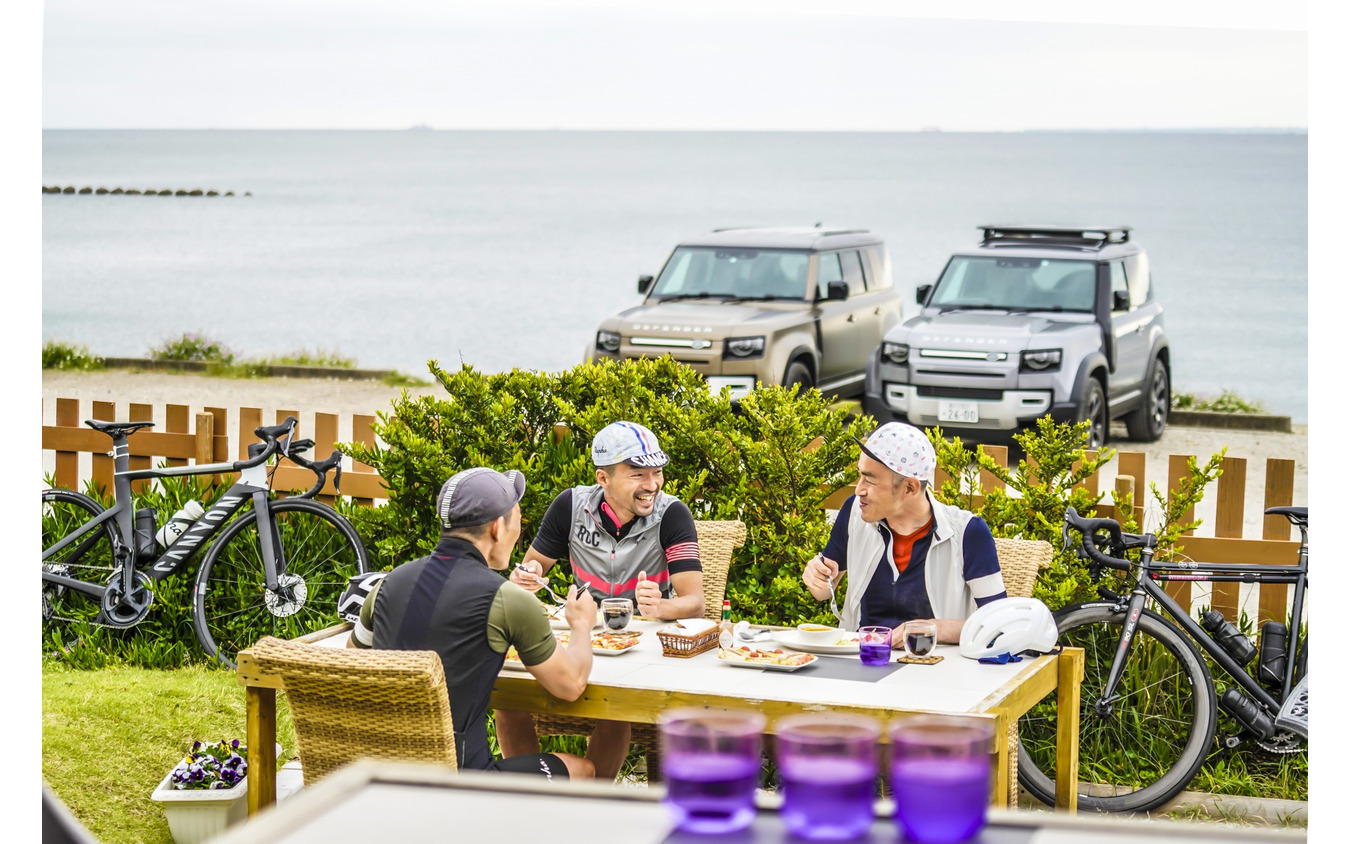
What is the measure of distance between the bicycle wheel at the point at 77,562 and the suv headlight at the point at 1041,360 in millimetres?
7605

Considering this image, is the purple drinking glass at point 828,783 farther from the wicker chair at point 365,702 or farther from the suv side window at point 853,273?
the suv side window at point 853,273

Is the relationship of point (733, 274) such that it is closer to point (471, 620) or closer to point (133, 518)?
point (133, 518)

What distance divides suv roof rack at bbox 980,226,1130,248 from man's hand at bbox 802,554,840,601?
29.3 ft

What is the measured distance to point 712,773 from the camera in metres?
1.83

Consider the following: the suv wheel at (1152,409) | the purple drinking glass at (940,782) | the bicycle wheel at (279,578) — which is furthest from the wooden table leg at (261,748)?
the suv wheel at (1152,409)

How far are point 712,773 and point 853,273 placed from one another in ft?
44.8

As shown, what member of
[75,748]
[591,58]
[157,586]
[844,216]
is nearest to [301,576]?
[157,586]

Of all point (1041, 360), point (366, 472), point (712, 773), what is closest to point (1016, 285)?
point (1041, 360)

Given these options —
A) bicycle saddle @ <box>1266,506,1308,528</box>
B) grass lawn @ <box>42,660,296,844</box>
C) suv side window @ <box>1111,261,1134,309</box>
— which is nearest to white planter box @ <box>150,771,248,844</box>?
grass lawn @ <box>42,660,296,844</box>

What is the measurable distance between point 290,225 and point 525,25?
4635 cm

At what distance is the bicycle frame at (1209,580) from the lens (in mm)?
5320

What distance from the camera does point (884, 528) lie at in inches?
191

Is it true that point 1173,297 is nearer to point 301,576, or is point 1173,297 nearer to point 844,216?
point 844,216

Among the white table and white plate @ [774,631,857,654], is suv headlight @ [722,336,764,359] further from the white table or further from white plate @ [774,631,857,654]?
white plate @ [774,631,857,654]
